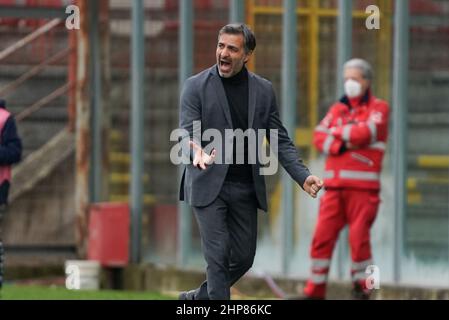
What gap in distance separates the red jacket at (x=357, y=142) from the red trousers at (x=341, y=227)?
0.32ft

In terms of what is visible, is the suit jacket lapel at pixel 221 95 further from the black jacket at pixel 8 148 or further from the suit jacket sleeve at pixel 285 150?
the black jacket at pixel 8 148

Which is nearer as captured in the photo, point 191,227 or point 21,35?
point 191,227

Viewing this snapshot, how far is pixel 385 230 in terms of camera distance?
15086 millimetres

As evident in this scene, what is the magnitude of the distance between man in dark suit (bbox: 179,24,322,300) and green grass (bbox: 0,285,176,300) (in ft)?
13.0

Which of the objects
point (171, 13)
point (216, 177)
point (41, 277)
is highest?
point (171, 13)

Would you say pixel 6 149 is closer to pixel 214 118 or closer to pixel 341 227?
pixel 341 227

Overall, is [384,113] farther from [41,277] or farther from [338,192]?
[41,277]

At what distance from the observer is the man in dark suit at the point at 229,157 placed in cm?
1106

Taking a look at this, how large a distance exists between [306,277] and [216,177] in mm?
4828

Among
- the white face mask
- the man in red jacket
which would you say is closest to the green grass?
the man in red jacket

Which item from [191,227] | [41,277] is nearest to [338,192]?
[191,227]

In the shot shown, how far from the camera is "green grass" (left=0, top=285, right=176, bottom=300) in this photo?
1513cm

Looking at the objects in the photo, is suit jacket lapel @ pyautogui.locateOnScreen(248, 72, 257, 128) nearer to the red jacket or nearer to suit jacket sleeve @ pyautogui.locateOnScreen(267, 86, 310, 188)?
suit jacket sleeve @ pyautogui.locateOnScreen(267, 86, 310, 188)
